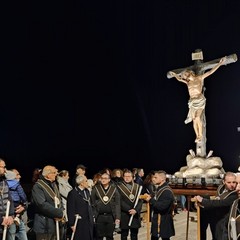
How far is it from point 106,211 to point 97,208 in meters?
0.15

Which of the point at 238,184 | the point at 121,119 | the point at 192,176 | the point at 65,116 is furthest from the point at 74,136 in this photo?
the point at 238,184

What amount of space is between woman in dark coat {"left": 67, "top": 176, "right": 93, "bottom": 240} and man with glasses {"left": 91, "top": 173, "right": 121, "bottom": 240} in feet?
1.12

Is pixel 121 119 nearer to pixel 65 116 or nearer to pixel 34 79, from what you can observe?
pixel 65 116

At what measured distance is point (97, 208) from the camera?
6.24 metres

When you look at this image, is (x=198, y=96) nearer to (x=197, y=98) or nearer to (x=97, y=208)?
(x=197, y=98)

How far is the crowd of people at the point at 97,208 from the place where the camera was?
5.01 metres

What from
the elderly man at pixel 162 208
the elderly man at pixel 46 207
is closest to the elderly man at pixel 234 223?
the elderly man at pixel 162 208

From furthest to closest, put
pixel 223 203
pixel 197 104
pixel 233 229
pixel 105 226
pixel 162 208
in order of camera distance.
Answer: pixel 197 104 < pixel 105 226 < pixel 162 208 < pixel 223 203 < pixel 233 229

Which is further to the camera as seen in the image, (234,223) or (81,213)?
(81,213)

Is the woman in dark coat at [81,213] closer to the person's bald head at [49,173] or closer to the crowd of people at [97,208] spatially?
the crowd of people at [97,208]

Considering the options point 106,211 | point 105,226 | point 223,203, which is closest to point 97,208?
point 106,211

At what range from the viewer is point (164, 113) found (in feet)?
81.0

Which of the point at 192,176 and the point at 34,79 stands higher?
the point at 34,79

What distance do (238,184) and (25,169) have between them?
654 inches
